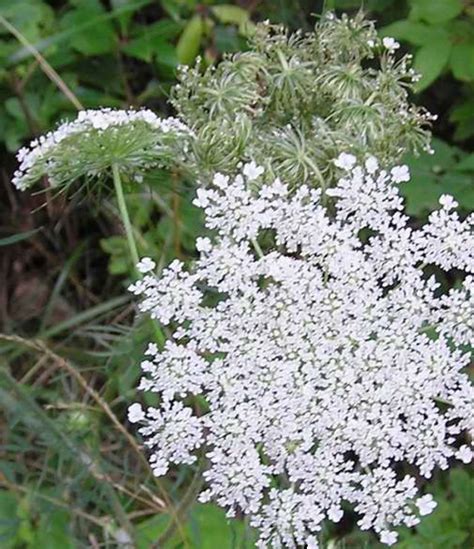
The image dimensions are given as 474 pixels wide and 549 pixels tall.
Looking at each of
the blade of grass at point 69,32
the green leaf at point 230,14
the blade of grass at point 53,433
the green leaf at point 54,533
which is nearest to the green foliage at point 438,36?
the green leaf at point 230,14

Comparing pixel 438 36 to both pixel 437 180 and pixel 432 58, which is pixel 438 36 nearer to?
pixel 432 58

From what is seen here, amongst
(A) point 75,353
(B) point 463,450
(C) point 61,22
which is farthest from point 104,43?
(B) point 463,450

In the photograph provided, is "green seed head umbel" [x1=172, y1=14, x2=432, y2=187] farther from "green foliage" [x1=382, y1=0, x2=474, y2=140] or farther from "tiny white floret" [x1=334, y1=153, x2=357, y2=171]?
"green foliage" [x1=382, y1=0, x2=474, y2=140]

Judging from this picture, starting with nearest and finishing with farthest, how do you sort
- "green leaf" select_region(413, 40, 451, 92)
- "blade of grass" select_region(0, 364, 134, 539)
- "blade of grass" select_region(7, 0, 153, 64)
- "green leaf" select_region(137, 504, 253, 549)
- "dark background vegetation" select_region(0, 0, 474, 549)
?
"blade of grass" select_region(0, 364, 134, 539) < "dark background vegetation" select_region(0, 0, 474, 549) < "green leaf" select_region(137, 504, 253, 549) < "green leaf" select_region(413, 40, 451, 92) < "blade of grass" select_region(7, 0, 153, 64)

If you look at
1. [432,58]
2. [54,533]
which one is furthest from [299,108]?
[54,533]

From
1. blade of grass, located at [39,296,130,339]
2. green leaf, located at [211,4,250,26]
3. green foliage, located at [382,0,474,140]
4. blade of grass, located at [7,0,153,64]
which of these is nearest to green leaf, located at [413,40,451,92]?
green foliage, located at [382,0,474,140]

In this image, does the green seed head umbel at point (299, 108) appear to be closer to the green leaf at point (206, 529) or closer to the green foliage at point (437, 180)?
the green foliage at point (437, 180)
